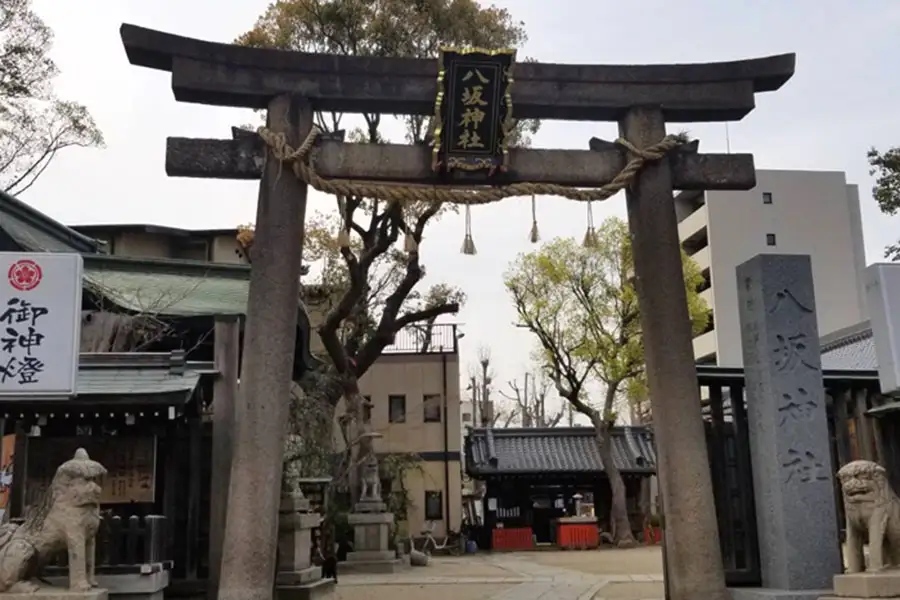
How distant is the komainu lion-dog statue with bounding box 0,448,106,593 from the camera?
6983 millimetres

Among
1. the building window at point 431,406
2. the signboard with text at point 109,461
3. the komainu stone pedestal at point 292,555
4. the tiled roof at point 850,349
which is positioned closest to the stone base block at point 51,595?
the signboard with text at point 109,461

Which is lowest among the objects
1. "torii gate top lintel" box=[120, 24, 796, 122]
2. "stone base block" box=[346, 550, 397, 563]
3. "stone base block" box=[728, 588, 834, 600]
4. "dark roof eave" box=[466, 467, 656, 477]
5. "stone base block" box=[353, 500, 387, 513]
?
"stone base block" box=[346, 550, 397, 563]

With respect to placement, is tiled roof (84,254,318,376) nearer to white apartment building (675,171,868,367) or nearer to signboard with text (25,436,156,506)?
signboard with text (25,436,156,506)

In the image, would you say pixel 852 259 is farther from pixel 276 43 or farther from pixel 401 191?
pixel 401 191

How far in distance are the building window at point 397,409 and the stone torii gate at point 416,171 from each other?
2384 cm

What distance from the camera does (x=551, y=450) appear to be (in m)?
33.8

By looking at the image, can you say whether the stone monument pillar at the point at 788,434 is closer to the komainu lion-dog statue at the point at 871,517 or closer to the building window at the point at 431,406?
the komainu lion-dog statue at the point at 871,517

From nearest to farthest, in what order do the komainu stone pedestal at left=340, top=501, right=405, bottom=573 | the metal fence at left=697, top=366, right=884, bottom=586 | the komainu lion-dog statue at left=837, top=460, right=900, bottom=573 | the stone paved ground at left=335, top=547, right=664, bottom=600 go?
1. the komainu lion-dog statue at left=837, top=460, right=900, bottom=573
2. the metal fence at left=697, top=366, right=884, bottom=586
3. the stone paved ground at left=335, top=547, right=664, bottom=600
4. the komainu stone pedestal at left=340, top=501, right=405, bottom=573

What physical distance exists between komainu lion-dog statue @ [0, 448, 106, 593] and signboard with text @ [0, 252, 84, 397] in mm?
933

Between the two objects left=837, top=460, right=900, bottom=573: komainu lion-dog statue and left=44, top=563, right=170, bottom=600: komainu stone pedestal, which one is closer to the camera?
left=837, top=460, right=900, bottom=573: komainu lion-dog statue

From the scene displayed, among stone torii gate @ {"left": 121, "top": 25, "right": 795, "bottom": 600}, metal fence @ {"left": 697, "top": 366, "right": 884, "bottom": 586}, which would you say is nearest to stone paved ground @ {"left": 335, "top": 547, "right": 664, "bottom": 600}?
metal fence @ {"left": 697, "top": 366, "right": 884, "bottom": 586}

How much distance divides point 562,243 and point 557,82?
71.1 ft

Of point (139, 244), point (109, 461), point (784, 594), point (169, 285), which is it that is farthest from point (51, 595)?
point (139, 244)

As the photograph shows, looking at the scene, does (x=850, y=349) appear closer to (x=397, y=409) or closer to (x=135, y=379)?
(x=397, y=409)
